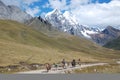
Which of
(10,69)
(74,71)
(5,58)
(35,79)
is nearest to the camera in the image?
(35,79)

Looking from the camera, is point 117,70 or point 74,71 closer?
point 74,71

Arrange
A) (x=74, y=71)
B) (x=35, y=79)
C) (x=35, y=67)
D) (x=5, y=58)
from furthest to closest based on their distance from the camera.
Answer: (x=5, y=58) < (x=35, y=67) < (x=74, y=71) < (x=35, y=79)

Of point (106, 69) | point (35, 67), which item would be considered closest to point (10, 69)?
point (35, 67)

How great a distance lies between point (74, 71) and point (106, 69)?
19.7 metres

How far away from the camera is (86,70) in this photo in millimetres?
109375

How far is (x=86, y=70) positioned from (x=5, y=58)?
86.0 metres

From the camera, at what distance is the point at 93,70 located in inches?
4400

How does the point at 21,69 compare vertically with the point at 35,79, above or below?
above

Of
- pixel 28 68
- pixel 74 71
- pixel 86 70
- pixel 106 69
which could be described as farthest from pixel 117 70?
pixel 28 68

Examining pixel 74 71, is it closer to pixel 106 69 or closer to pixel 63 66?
pixel 63 66

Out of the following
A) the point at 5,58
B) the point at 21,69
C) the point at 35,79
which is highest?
the point at 5,58

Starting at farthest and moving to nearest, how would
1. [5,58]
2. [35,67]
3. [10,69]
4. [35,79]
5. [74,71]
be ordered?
[5,58] → [35,67] → [10,69] → [74,71] → [35,79]

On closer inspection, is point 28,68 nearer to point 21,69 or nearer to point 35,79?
point 21,69

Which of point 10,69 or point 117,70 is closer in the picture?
point 10,69
